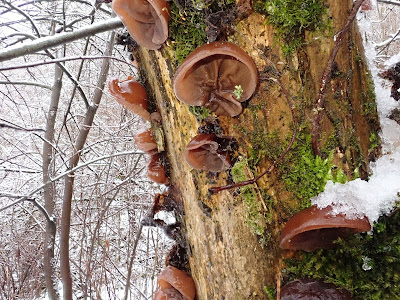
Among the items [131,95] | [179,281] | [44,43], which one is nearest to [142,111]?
[131,95]

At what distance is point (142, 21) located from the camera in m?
1.31

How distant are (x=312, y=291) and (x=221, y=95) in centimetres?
76

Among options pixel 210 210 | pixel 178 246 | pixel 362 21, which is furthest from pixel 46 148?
pixel 362 21

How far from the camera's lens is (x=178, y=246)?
161cm

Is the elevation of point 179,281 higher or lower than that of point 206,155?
lower

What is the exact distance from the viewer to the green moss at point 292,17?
3.71 ft

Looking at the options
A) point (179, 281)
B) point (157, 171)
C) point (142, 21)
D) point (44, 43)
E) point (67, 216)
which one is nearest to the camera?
point (142, 21)

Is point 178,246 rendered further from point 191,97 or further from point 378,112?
point 378,112

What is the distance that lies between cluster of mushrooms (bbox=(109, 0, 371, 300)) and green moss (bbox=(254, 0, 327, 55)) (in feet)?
0.55

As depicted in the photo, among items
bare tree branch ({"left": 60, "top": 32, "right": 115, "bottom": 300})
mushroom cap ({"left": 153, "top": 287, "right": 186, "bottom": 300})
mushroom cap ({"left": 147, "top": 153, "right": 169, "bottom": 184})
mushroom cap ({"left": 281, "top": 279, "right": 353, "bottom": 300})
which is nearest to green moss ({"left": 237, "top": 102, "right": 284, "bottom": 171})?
mushroom cap ({"left": 281, "top": 279, "right": 353, "bottom": 300})

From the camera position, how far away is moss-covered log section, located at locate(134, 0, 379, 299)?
1.18 meters

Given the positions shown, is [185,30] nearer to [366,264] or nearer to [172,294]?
[366,264]

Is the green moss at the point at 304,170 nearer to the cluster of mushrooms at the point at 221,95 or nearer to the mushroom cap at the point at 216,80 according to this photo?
the cluster of mushrooms at the point at 221,95

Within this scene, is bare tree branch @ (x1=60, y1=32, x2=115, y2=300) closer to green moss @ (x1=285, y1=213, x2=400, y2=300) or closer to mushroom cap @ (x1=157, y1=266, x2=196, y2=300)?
mushroom cap @ (x1=157, y1=266, x2=196, y2=300)
